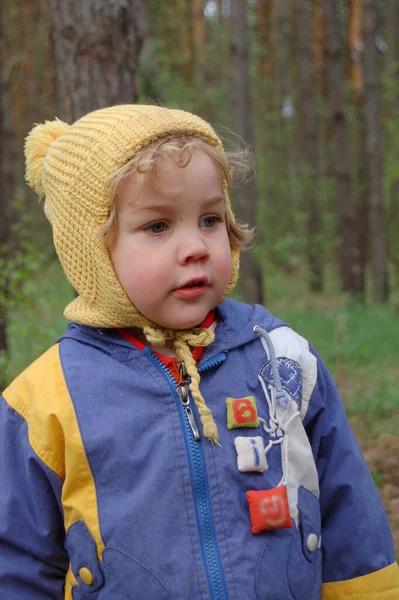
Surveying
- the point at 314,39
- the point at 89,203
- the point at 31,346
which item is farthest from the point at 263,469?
the point at 314,39

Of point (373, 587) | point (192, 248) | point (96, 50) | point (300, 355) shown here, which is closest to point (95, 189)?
point (192, 248)

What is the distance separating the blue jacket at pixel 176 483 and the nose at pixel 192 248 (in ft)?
0.85

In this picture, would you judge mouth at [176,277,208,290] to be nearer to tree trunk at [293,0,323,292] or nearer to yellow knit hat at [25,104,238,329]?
yellow knit hat at [25,104,238,329]

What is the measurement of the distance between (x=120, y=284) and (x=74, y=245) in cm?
18

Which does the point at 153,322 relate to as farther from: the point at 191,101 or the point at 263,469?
the point at 191,101

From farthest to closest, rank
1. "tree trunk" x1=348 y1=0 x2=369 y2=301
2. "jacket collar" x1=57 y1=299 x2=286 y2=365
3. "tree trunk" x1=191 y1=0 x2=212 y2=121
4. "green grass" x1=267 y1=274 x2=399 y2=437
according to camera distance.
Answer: "tree trunk" x1=348 y1=0 x2=369 y2=301 < "tree trunk" x1=191 y1=0 x2=212 y2=121 < "green grass" x1=267 y1=274 x2=399 y2=437 < "jacket collar" x1=57 y1=299 x2=286 y2=365

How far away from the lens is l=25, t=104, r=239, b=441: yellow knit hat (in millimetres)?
2006

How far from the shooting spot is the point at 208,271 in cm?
201

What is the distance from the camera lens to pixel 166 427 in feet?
6.30

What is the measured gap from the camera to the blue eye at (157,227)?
1989 mm

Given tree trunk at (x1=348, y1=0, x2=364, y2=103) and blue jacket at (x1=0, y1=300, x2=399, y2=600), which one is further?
tree trunk at (x1=348, y1=0, x2=364, y2=103)

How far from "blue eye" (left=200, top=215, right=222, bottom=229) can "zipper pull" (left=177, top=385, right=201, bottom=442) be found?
43 cm

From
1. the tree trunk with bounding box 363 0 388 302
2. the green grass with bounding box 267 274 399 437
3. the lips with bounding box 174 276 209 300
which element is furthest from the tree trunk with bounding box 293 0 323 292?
the lips with bounding box 174 276 209 300

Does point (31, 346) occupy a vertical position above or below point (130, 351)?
below
